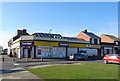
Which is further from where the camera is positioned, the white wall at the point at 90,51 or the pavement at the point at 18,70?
the white wall at the point at 90,51

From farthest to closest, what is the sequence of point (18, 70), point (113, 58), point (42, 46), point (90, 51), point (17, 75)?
1. point (90, 51)
2. point (42, 46)
3. point (113, 58)
4. point (18, 70)
5. point (17, 75)

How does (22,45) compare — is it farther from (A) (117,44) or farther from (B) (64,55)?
(A) (117,44)

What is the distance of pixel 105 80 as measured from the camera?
392 inches

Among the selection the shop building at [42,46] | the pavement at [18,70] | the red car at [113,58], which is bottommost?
the pavement at [18,70]

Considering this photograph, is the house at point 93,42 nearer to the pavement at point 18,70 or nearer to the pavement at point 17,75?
the pavement at point 18,70

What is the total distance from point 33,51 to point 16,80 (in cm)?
2841

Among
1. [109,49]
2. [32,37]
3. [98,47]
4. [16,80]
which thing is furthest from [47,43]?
[16,80]

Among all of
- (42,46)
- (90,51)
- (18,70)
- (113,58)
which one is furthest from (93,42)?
(18,70)

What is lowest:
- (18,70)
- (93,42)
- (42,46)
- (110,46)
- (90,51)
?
(18,70)

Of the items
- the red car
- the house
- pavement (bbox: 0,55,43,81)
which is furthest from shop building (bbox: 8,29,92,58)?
pavement (bbox: 0,55,43,81)

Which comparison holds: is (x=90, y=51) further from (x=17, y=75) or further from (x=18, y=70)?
(x=17, y=75)

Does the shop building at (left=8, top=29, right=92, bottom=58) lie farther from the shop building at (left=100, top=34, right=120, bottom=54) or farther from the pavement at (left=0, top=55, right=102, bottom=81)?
the shop building at (left=100, top=34, right=120, bottom=54)

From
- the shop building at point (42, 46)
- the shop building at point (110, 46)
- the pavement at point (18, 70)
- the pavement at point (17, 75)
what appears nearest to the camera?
the pavement at point (17, 75)

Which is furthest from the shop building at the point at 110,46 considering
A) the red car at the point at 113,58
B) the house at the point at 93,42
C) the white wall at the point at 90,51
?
the red car at the point at 113,58
